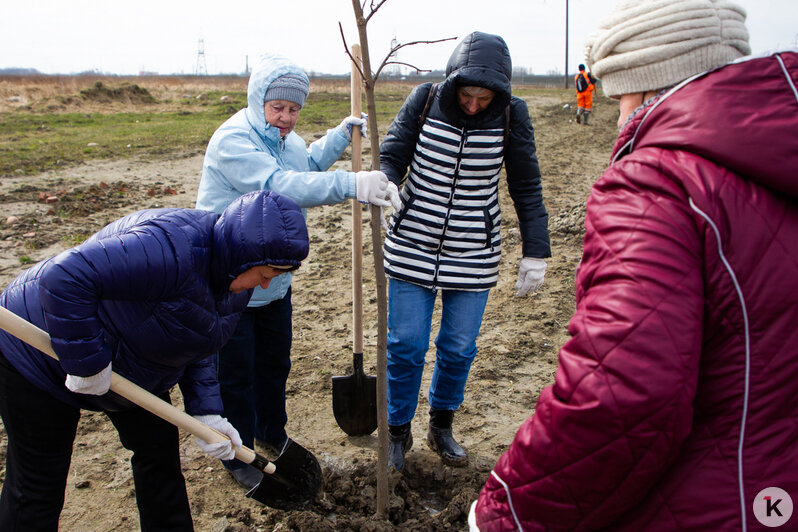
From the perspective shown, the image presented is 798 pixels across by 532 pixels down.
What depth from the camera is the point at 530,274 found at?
2.69 metres

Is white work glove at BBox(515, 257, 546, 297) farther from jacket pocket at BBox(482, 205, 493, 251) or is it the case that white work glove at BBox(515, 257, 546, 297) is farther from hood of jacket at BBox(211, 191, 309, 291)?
hood of jacket at BBox(211, 191, 309, 291)

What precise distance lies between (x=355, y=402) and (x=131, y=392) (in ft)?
4.47

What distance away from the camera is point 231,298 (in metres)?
2.06

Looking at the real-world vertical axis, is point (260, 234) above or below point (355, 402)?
above

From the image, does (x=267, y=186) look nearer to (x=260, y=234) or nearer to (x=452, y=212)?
(x=260, y=234)

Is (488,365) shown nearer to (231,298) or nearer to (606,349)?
(231,298)

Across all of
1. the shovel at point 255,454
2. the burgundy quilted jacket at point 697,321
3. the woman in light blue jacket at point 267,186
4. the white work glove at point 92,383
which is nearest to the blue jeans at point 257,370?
the woman in light blue jacket at point 267,186

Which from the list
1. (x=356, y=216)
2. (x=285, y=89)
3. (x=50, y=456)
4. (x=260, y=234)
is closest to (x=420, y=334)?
(x=356, y=216)

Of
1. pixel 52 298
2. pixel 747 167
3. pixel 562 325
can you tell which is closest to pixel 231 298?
pixel 52 298

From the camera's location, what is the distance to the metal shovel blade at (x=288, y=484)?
2664 mm

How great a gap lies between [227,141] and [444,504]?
1829mm

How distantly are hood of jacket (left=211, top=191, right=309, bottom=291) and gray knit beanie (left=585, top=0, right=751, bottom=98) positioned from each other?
99 centimetres

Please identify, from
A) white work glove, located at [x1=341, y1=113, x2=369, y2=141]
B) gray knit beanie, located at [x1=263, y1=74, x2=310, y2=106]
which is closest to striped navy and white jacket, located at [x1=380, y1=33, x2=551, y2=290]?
white work glove, located at [x1=341, y1=113, x2=369, y2=141]

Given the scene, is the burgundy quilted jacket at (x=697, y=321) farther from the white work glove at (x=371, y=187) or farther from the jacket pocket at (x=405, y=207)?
the jacket pocket at (x=405, y=207)
